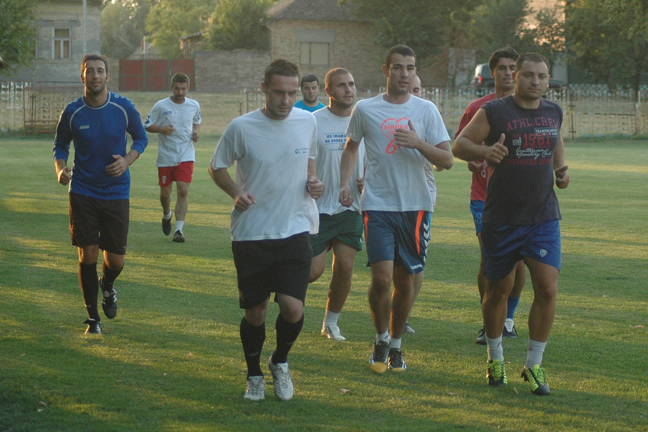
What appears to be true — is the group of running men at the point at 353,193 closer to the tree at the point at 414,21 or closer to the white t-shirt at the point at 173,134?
the white t-shirt at the point at 173,134

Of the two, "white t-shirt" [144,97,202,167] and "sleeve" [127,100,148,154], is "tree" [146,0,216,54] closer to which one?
"white t-shirt" [144,97,202,167]

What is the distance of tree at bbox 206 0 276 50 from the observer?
60.9 meters

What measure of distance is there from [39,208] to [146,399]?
37.2 feet

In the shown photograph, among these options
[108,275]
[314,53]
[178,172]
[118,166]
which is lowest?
[108,275]

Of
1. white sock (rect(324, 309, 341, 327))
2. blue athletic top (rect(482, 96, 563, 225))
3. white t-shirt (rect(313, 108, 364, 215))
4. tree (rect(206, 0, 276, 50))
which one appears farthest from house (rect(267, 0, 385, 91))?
blue athletic top (rect(482, 96, 563, 225))

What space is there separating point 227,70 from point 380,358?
54831 mm

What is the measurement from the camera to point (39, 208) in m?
15.6

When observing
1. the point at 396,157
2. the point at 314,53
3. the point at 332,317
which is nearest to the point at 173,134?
the point at 332,317

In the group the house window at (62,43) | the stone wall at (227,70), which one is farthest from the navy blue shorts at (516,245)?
the stone wall at (227,70)

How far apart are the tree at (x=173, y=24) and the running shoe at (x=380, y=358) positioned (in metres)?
77.9

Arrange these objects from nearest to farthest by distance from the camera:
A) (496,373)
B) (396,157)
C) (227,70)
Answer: (496,373), (396,157), (227,70)

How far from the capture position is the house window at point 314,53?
201ft

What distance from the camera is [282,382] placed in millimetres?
5207

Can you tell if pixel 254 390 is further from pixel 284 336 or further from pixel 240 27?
pixel 240 27
